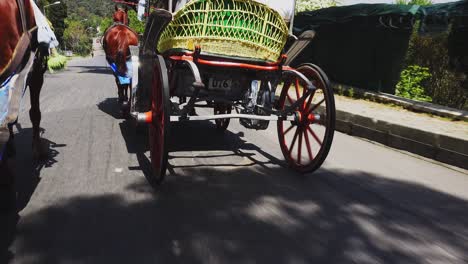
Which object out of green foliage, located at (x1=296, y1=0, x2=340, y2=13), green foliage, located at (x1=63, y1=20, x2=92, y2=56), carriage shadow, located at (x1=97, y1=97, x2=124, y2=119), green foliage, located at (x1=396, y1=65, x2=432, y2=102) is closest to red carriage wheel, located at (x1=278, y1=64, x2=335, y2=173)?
carriage shadow, located at (x1=97, y1=97, x2=124, y2=119)

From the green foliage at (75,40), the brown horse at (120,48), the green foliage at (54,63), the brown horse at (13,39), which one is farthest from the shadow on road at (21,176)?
the green foliage at (75,40)

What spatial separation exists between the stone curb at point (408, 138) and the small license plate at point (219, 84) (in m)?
3.17

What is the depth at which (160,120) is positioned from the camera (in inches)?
146

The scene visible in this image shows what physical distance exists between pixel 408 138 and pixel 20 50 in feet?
17.7

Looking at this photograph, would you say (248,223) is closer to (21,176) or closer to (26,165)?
(21,176)

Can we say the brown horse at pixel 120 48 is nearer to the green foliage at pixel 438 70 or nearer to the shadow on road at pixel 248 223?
the shadow on road at pixel 248 223

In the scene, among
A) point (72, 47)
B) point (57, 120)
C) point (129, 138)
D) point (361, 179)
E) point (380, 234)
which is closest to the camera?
point (380, 234)

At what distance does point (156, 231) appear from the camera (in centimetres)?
278

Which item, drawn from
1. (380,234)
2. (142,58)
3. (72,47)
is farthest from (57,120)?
(72,47)

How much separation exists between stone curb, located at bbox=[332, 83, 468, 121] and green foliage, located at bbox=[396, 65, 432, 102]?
2.74 ft

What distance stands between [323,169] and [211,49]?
1996 millimetres

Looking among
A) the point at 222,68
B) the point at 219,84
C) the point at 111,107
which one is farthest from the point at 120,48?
the point at 222,68

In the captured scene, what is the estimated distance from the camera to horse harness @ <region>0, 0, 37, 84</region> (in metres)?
2.27

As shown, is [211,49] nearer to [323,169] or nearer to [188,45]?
[188,45]
